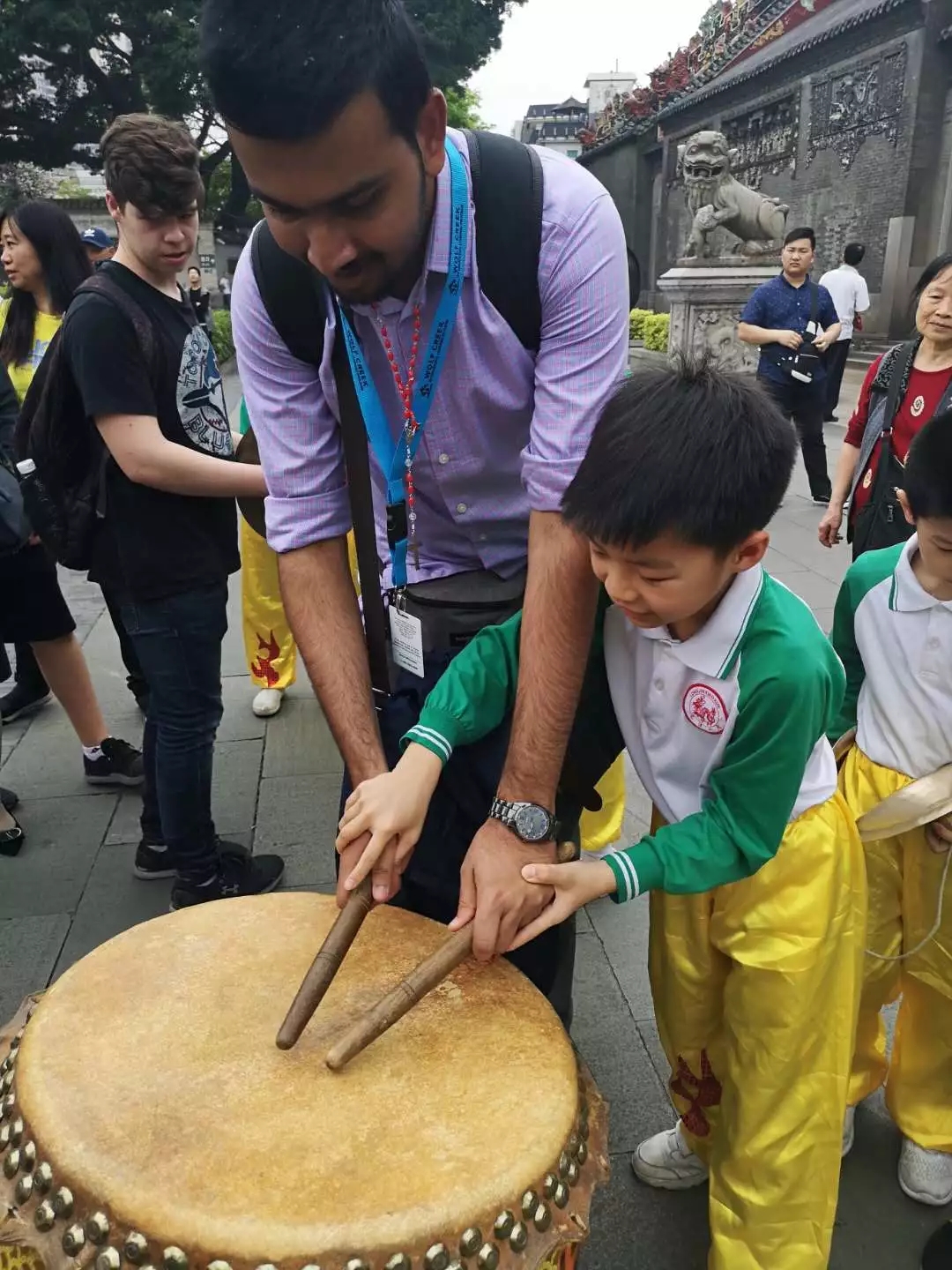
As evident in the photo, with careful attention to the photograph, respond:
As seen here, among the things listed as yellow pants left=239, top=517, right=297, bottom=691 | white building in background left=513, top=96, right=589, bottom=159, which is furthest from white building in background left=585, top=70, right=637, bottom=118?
yellow pants left=239, top=517, right=297, bottom=691

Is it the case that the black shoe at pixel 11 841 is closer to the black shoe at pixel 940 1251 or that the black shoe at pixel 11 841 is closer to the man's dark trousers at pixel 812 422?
the black shoe at pixel 940 1251

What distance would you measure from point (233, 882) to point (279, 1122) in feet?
5.72

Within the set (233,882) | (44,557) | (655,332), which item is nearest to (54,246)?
(44,557)

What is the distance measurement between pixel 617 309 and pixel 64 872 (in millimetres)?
2437

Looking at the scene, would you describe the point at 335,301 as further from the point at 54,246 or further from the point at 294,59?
the point at 54,246

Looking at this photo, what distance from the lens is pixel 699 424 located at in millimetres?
1175

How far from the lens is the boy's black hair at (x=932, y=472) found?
60.8 inches

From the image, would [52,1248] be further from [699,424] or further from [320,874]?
[320,874]

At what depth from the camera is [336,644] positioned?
156cm

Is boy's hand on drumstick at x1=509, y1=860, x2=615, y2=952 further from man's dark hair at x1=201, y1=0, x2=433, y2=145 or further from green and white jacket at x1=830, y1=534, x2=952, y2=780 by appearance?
man's dark hair at x1=201, y1=0, x2=433, y2=145

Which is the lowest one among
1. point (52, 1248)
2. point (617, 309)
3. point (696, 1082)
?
point (696, 1082)

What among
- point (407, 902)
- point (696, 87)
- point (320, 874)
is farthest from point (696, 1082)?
point (696, 87)

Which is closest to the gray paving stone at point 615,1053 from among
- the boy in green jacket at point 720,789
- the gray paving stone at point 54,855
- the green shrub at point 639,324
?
the boy in green jacket at point 720,789

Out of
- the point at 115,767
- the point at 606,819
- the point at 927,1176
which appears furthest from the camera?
the point at 115,767
